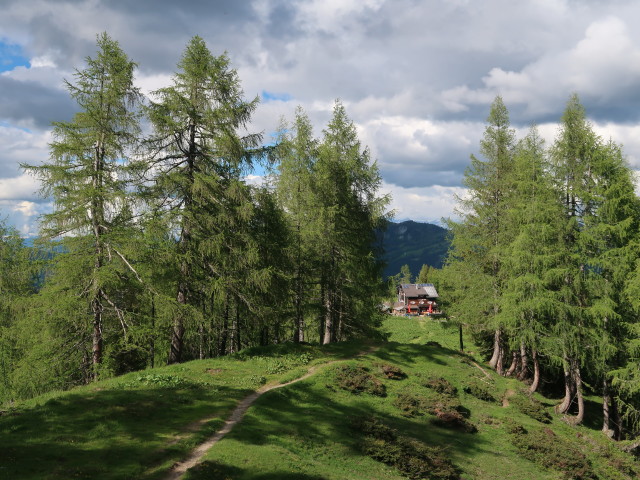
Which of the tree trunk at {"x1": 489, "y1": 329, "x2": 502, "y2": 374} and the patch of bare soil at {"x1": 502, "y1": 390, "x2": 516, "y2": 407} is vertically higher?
the tree trunk at {"x1": 489, "y1": 329, "x2": 502, "y2": 374}

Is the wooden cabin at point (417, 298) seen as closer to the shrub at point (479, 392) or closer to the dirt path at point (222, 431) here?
the shrub at point (479, 392)

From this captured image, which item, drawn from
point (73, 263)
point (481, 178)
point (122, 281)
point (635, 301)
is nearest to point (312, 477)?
point (122, 281)

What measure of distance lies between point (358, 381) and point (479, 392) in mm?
8396

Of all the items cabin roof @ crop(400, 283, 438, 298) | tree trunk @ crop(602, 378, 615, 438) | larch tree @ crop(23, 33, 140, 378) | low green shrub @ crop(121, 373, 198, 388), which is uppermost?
larch tree @ crop(23, 33, 140, 378)

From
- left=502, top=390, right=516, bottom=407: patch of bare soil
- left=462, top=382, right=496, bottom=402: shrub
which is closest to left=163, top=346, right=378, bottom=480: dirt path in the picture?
left=462, top=382, right=496, bottom=402: shrub

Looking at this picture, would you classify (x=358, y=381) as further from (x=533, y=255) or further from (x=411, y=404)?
(x=533, y=255)

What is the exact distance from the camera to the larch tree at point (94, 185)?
710 inches

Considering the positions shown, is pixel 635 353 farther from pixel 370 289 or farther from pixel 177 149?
pixel 177 149

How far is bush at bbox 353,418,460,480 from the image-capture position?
46.3 feet

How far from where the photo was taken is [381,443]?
49.7 feet

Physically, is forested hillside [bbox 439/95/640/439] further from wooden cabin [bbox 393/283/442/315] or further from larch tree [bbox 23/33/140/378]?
wooden cabin [bbox 393/283/442/315]

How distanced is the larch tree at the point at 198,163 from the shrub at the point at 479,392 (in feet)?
50.2

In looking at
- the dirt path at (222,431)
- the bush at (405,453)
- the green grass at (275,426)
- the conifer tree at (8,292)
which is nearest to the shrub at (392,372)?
the green grass at (275,426)

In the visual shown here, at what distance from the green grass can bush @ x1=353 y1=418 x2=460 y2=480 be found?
0.22m
